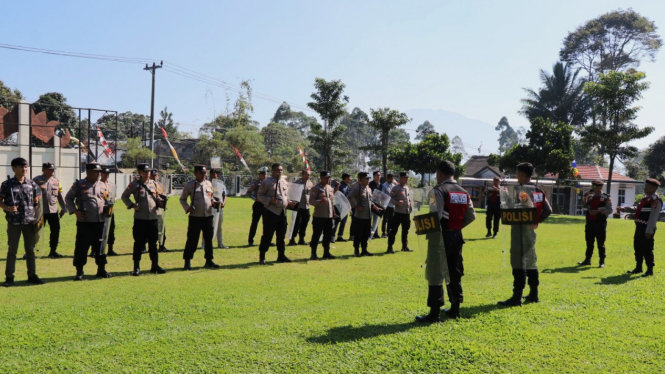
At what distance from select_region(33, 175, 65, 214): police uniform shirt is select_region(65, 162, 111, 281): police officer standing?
2370mm

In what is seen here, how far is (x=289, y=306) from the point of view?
6594mm

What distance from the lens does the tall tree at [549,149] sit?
29.2 m

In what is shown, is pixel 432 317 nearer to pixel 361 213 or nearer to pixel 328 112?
pixel 361 213

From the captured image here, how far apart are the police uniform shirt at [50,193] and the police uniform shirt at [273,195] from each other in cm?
419

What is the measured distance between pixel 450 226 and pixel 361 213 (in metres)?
6.47

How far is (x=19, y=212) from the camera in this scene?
25.9 ft

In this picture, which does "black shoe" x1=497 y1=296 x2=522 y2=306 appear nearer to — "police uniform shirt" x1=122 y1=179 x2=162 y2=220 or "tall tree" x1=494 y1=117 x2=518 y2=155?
"police uniform shirt" x1=122 y1=179 x2=162 y2=220

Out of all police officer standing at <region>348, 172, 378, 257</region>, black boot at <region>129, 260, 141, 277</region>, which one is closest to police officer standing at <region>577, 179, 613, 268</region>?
police officer standing at <region>348, 172, 378, 257</region>

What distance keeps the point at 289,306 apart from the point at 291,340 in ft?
5.06

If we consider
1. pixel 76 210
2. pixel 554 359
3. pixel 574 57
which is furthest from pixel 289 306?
pixel 574 57

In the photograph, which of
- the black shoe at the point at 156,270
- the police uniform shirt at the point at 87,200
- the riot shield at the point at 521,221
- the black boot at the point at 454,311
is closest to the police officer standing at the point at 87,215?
the police uniform shirt at the point at 87,200

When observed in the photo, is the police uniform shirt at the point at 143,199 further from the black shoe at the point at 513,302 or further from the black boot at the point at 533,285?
the black boot at the point at 533,285

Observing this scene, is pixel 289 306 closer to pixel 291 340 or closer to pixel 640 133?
pixel 291 340

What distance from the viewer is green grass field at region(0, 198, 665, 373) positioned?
4.57m
